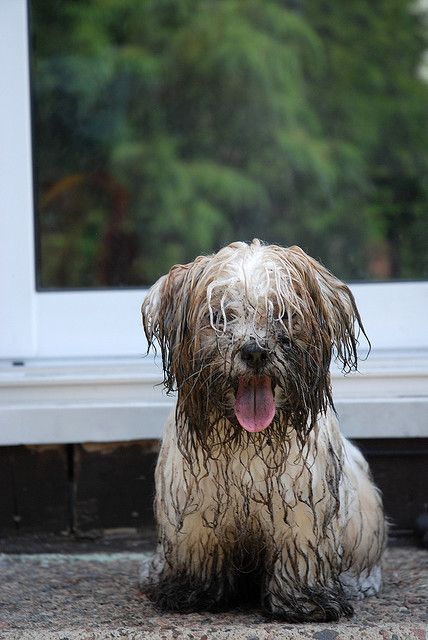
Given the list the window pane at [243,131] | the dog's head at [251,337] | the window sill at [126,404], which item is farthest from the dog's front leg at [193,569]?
the window pane at [243,131]

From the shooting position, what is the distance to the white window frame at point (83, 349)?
4.12 meters

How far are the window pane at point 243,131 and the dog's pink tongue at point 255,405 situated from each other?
92.0 inches

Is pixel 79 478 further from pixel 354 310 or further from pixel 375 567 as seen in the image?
pixel 354 310

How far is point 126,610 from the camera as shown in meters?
3.45

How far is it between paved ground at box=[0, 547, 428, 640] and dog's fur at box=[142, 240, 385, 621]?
0.26ft

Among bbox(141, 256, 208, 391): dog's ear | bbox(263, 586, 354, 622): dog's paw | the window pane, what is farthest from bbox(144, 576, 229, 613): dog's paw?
the window pane


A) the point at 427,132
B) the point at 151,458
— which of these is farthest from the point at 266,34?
the point at 151,458

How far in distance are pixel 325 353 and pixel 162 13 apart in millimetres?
2898

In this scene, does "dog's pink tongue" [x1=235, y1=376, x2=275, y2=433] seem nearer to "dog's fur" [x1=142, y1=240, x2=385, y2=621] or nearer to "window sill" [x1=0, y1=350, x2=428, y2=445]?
"dog's fur" [x1=142, y1=240, x2=385, y2=621]

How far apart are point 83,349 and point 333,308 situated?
1650 millimetres

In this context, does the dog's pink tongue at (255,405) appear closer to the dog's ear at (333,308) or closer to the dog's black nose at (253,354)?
the dog's black nose at (253,354)

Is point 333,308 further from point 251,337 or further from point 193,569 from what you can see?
point 193,569

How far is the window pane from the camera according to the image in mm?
5418

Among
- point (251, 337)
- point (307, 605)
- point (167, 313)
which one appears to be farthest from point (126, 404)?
point (251, 337)
